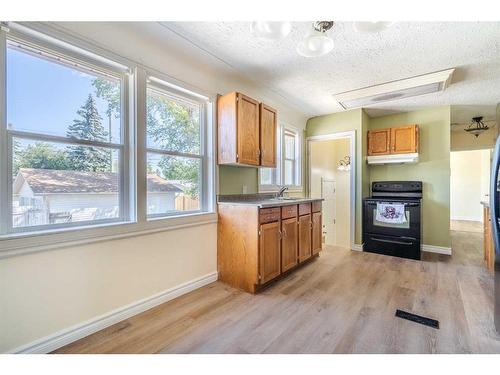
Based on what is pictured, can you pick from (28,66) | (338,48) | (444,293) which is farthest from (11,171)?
(444,293)

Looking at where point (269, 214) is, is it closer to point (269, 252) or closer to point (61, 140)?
point (269, 252)

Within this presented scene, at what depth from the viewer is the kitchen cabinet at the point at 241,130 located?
2738mm

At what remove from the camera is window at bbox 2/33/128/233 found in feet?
5.19

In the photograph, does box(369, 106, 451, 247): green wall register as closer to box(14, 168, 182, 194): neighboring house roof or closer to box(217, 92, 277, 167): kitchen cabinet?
box(217, 92, 277, 167): kitchen cabinet

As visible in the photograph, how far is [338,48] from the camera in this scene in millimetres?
2426

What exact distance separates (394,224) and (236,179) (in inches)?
106

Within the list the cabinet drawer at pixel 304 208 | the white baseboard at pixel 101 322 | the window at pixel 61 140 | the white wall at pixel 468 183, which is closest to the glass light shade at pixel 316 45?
the window at pixel 61 140

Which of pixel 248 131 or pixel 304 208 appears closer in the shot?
pixel 248 131

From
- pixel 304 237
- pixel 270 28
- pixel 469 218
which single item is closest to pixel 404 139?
pixel 304 237

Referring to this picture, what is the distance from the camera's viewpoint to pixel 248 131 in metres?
2.86

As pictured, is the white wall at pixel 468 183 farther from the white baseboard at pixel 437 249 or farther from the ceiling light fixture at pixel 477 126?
the white baseboard at pixel 437 249

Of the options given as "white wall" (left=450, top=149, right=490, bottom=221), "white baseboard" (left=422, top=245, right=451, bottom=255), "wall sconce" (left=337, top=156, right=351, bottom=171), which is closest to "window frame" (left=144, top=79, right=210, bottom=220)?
"wall sconce" (left=337, top=156, right=351, bottom=171)

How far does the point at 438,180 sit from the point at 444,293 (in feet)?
7.46
